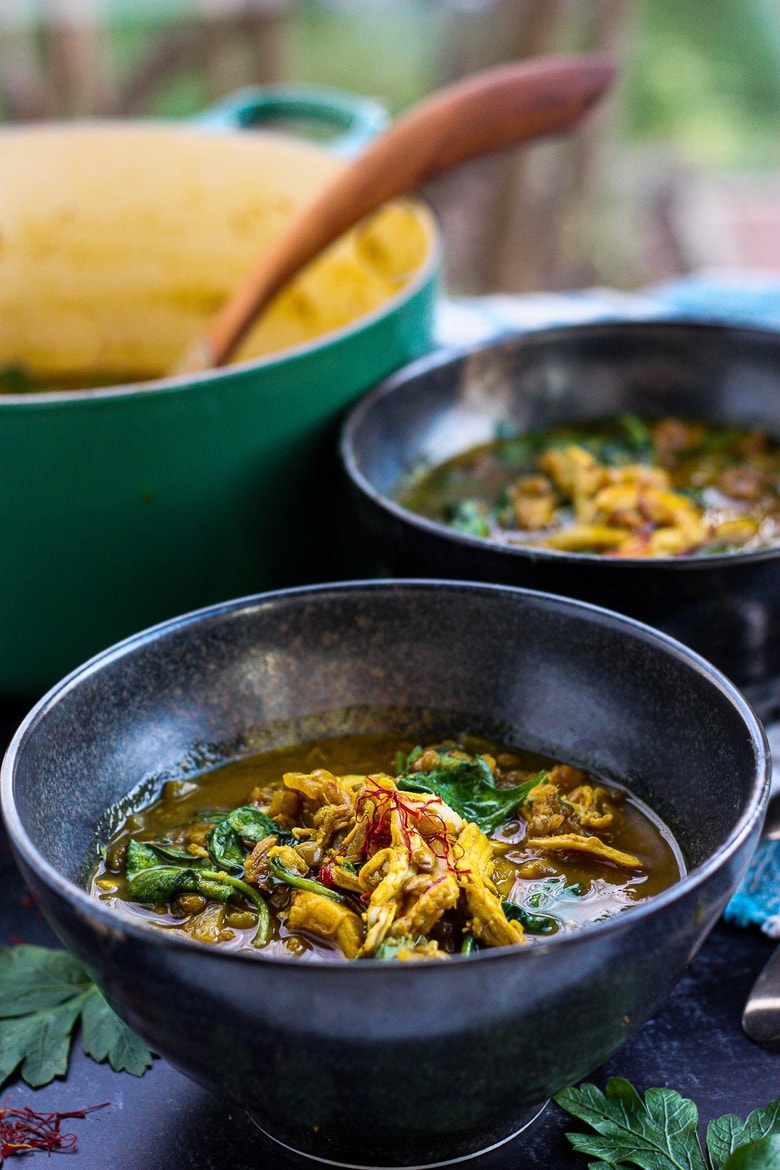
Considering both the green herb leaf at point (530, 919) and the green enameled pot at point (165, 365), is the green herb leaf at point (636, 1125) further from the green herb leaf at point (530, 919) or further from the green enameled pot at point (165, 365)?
the green enameled pot at point (165, 365)

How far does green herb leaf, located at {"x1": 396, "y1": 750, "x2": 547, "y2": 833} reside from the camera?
1414 mm

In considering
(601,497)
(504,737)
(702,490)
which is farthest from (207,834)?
(702,490)

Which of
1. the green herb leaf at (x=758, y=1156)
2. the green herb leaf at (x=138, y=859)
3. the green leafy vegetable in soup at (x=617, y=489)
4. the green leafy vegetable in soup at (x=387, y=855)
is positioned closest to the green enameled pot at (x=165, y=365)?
the green leafy vegetable in soup at (x=617, y=489)

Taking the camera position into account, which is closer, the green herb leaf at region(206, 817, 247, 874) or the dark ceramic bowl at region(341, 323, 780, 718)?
the green herb leaf at region(206, 817, 247, 874)

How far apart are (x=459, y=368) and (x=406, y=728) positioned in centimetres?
87

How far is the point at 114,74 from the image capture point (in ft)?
22.8

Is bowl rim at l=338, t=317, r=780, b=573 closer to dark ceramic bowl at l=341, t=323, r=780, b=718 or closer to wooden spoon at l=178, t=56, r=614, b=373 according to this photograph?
dark ceramic bowl at l=341, t=323, r=780, b=718

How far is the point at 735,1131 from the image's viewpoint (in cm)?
127

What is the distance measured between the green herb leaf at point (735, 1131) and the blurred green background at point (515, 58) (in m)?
4.57

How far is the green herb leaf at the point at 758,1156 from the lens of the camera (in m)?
1.19

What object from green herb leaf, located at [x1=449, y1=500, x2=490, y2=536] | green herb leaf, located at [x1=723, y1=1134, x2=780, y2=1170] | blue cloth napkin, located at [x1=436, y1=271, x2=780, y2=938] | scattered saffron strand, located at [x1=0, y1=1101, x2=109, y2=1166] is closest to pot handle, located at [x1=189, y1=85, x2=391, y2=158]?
blue cloth napkin, located at [x1=436, y1=271, x2=780, y2=938]

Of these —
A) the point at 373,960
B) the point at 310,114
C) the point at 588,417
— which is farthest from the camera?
the point at 310,114

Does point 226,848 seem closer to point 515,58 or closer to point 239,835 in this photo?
point 239,835

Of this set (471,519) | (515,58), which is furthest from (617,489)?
(515,58)
